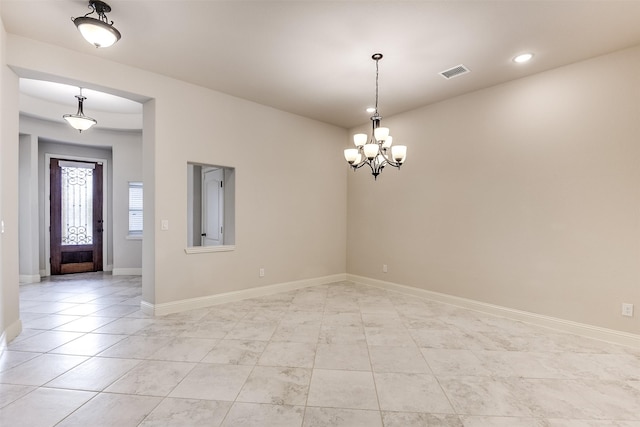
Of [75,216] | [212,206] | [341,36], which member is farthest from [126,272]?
[341,36]

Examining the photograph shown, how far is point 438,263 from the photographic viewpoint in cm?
481

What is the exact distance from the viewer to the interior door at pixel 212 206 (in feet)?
18.1

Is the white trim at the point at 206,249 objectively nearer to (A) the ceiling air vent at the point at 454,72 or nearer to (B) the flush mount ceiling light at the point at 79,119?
(B) the flush mount ceiling light at the point at 79,119

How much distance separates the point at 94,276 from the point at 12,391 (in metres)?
5.04

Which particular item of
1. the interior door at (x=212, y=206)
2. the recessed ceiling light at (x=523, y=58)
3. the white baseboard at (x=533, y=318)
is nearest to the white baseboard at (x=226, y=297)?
the interior door at (x=212, y=206)

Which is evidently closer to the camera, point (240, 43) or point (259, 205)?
point (240, 43)

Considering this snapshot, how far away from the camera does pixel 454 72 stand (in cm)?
381

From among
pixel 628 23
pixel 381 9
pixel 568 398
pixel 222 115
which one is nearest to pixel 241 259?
pixel 222 115

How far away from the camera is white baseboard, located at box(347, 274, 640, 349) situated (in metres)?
3.23

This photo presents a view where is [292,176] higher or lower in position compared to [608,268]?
higher

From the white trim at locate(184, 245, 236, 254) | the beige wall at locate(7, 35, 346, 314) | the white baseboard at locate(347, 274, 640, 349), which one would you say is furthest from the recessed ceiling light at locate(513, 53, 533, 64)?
the white trim at locate(184, 245, 236, 254)

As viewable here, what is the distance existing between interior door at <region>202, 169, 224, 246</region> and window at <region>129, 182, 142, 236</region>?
7.00 ft

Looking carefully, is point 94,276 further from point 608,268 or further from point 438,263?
point 608,268

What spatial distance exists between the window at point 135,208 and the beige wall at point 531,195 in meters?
5.61
